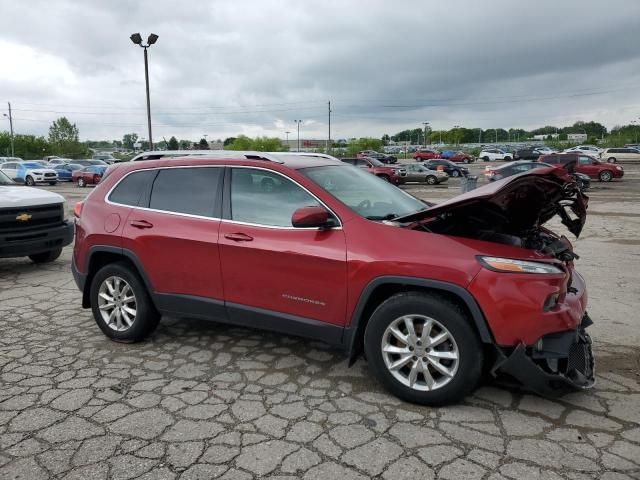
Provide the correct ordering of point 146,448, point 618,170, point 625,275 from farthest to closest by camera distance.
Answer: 1. point 618,170
2. point 625,275
3. point 146,448

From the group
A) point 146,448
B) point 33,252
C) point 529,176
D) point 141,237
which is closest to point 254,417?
point 146,448

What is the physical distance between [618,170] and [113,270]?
102 feet

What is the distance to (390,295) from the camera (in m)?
3.51

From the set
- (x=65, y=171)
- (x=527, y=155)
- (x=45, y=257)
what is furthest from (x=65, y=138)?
(x=45, y=257)

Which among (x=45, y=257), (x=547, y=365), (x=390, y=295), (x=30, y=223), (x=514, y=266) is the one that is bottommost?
(x=45, y=257)

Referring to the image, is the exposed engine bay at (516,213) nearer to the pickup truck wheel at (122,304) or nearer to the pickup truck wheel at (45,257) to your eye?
the pickup truck wheel at (122,304)

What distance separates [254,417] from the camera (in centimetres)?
327

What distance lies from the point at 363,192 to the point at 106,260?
2498mm

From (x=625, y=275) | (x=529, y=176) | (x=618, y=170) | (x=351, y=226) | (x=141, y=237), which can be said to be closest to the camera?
(x=529, y=176)

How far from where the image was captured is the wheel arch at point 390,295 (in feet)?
10.2

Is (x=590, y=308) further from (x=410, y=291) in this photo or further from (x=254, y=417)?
(x=254, y=417)

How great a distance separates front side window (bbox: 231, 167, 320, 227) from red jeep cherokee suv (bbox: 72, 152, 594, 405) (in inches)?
0.4

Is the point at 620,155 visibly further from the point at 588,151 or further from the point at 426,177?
the point at 426,177

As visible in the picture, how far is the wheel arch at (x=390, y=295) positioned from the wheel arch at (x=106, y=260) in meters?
1.93
